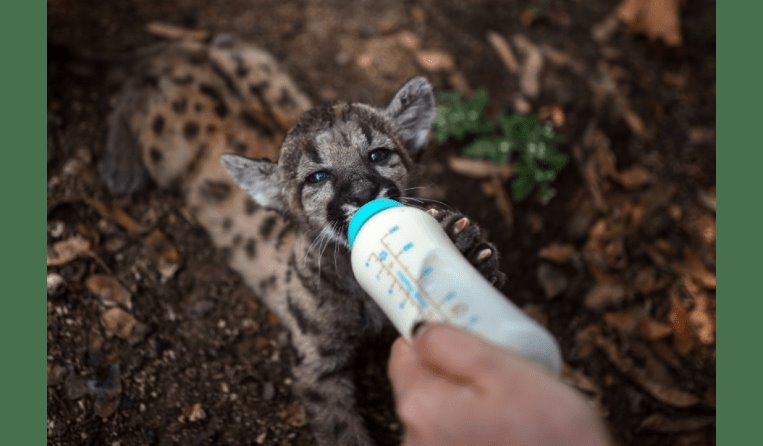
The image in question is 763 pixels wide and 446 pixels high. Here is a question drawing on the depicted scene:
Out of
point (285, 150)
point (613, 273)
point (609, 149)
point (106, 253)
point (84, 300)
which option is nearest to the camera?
point (285, 150)

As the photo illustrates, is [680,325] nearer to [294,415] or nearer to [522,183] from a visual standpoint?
[522,183]

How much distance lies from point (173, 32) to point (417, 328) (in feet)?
15.1

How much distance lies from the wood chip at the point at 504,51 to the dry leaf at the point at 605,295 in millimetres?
2233

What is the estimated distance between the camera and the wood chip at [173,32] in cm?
623

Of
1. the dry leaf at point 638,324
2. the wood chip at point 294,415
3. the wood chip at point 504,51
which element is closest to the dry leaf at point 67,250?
the wood chip at point 294,415

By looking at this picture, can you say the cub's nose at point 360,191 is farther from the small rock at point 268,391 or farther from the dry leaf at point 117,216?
the dry leaf at point 117,216

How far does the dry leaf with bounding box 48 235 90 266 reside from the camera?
4711 mm

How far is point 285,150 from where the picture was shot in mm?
4176

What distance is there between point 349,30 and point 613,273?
330 centimetres

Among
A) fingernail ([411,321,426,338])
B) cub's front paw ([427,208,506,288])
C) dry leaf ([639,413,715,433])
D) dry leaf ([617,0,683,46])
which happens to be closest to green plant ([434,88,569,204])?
dry leaf ([617,0,683,46])

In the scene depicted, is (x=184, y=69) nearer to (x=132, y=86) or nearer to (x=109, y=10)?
(x=132, y=86)

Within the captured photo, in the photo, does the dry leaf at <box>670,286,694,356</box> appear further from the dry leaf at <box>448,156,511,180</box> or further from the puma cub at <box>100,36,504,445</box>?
the puma cub at <box>100,36,504,445</box>

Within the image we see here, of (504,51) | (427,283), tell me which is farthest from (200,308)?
Answer: (504,51)

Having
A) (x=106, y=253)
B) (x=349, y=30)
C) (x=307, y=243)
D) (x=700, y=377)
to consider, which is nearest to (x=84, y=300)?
(x=106, y=253)
